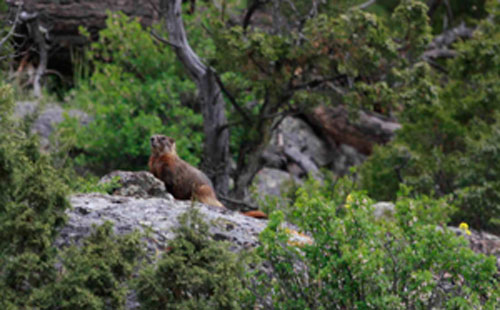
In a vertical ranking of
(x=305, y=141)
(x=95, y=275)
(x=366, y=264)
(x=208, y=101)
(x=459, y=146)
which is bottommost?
(x=305, y=141)

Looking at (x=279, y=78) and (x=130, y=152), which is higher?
(x=279, y=78)

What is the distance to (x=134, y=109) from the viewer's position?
42.8 ft

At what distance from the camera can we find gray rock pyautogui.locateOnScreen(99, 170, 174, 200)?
707 centimetres

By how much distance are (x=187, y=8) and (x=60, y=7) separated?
408 cm

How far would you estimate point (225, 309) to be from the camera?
168 inches

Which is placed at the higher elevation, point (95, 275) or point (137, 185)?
point (95, 275)

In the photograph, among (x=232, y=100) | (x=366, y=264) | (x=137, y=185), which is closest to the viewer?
(x=366, y=264)

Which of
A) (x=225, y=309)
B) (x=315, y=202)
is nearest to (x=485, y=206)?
(x=315, y=202)

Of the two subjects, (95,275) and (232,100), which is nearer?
(95,275)

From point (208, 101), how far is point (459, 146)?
250 inches

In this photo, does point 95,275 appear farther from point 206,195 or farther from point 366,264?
point 206,195

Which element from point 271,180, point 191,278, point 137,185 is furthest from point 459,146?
point 191,278

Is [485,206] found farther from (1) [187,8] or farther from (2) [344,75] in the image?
(1) [187,8]

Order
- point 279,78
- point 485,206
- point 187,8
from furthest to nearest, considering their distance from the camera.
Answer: point 187,8, point 485,206, point 279,78
